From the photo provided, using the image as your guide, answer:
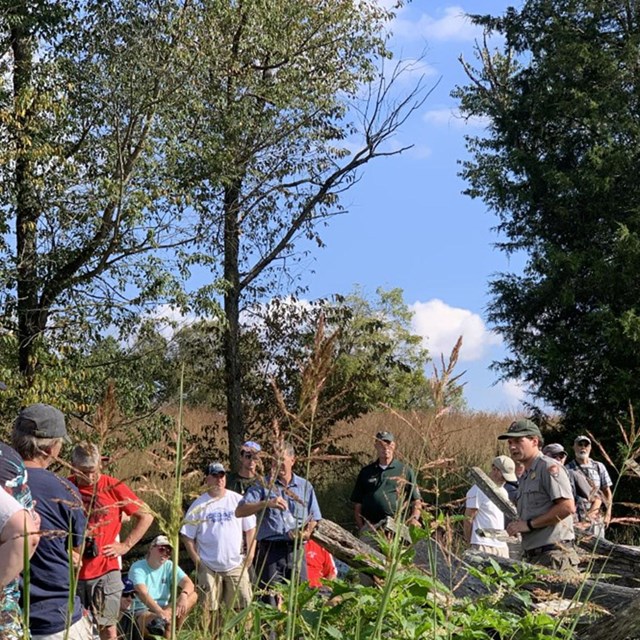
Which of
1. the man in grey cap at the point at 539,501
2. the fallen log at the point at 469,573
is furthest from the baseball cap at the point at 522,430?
the fallen log at the point at 469,573

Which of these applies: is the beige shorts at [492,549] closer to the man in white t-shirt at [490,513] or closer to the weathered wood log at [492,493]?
the man in white t-shirt at [490,513]

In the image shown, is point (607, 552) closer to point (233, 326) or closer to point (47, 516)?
point (47, 516)

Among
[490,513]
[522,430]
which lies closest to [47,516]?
[522,430]

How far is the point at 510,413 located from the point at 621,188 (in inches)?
250

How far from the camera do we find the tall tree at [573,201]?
20.8 meters

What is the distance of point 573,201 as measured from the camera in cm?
2198

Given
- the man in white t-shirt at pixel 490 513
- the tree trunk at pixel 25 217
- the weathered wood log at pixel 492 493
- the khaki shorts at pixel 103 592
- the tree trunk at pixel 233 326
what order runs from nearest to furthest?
1. the khaki shorts at pixel 103 592
2. the man in white t-shirt at pixel 490 513
3. the weathered wood log at pixel 492 493
4. the tree trunk at pixel 25 217
5. the tree trunk at pixel 233 326

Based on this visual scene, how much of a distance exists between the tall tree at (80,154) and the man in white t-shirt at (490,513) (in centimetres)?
782

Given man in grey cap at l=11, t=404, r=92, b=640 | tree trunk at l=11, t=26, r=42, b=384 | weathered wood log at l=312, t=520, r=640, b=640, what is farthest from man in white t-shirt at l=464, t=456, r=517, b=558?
tree trunk at l=11, t=26, r=42, b=384

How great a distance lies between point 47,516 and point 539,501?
3.51 metres

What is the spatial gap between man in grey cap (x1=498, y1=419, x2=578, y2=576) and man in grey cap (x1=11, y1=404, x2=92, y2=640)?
3174mm

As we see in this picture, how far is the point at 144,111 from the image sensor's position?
588 inches

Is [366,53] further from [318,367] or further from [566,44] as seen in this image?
[318,367]

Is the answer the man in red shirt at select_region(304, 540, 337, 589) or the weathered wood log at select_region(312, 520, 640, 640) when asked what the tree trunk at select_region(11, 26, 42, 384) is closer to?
the man in red shirt at select_region(304, 540, 337, 589)
